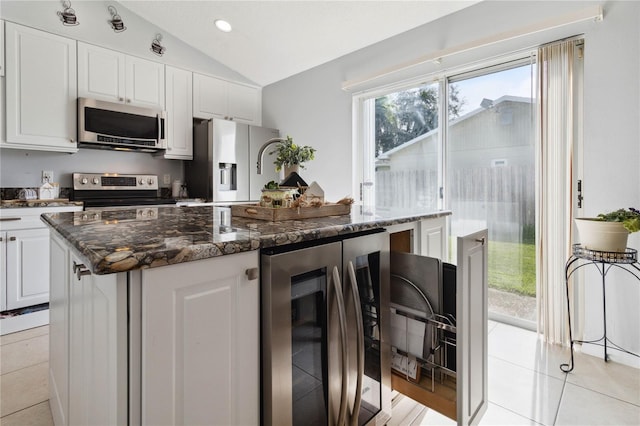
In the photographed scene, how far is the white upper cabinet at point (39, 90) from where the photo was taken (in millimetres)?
2744

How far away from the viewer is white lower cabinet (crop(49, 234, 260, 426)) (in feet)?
2.28

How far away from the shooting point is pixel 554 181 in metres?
2.25

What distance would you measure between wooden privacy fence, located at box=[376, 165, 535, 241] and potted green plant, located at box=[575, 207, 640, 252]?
570mm

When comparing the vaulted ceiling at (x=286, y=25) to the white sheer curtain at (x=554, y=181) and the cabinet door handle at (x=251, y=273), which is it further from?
the cabinet door handle at (x=251, y=273)

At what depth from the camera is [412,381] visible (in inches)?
57.3

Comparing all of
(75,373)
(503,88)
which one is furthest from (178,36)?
(75,373)

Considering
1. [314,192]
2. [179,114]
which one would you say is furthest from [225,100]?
[314,192]

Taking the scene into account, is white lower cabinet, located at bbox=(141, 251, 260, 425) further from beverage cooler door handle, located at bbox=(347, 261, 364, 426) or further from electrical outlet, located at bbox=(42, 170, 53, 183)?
electrical outlet, located at bbox=(42, 170, 53, 183)

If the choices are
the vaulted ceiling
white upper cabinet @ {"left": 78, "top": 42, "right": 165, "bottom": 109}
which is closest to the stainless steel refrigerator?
white upper cabinet @ {"left": 78, "top": 42, "right": 165, "bottom": 109}

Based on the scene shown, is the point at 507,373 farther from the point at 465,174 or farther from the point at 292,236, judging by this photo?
the point at 292,236

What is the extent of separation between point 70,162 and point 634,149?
4.63 meters

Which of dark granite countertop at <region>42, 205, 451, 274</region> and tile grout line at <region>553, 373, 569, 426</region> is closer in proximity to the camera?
dark granite countertop at <region>42, 205, 451, 274</region>

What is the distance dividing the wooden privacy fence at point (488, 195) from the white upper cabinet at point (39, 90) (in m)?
2.96

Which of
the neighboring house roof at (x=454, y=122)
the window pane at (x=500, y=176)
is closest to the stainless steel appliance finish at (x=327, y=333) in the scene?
the window pane at (x=500, y=176)
